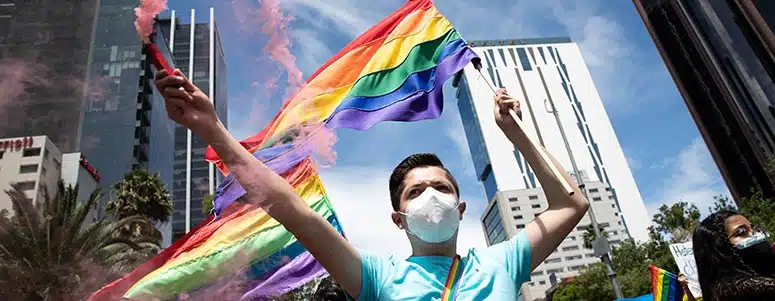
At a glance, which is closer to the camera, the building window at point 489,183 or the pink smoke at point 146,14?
the pink smoke at point 146,14

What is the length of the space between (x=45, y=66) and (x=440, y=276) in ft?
9.56

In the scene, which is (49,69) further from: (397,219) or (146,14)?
(397,219)

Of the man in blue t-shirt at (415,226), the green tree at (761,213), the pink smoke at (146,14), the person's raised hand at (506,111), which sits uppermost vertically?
the green tree at (761,213)

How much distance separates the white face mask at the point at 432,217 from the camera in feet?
7.72

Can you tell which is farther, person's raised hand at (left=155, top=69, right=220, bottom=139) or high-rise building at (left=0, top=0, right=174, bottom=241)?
high-rise building at (left=0, top=0, right=174, bottom=241)

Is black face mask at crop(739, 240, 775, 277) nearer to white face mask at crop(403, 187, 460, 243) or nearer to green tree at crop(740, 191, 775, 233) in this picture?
white face mask at crop(403, 187, 460, 243)

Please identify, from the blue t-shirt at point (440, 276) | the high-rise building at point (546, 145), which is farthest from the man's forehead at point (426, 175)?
the high-rise building at point (546, 145)

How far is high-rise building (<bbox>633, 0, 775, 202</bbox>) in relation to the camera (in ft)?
111

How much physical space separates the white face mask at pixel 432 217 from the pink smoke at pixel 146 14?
5.25 ft

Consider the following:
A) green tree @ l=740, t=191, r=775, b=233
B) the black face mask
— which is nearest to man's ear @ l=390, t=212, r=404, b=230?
the black face mask

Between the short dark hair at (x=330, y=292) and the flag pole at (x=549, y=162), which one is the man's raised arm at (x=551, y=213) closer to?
the flag pole at (x=549, y=162)

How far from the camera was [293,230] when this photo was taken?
2.08 m

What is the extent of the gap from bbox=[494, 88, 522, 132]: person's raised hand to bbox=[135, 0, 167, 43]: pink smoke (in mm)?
1849

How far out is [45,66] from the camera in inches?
138
